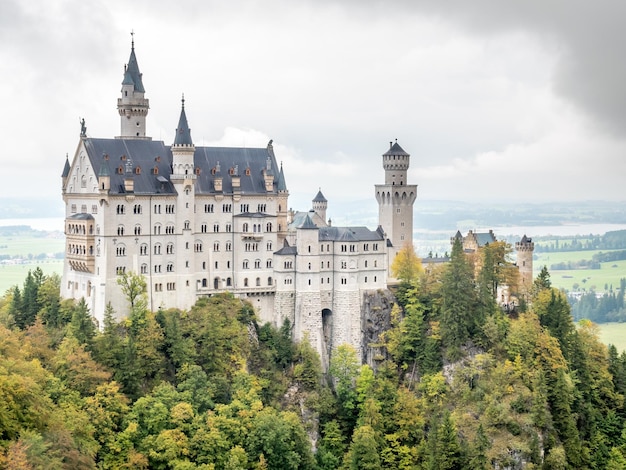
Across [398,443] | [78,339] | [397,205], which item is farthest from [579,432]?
[78,339]

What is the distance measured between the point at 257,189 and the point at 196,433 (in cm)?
2714

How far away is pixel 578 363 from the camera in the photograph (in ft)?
329

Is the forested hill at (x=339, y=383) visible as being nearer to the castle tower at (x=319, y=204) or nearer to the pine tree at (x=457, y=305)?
the pine tree at (x=457, y=305)

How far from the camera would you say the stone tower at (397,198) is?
110 m

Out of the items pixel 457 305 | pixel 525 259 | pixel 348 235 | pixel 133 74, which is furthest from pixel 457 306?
pixel 133 74

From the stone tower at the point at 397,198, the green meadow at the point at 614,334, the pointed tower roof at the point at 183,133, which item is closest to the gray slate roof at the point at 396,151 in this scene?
the stone tower at the point at 397,198

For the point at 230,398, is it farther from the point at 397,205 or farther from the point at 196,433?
the point at 397,205

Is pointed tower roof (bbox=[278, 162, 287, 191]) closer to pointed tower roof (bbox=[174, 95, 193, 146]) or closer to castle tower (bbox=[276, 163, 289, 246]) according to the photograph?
castle tower (bbox=[276, 163, 289, 246])

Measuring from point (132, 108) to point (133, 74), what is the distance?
12.0 ft

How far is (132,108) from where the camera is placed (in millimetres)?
101125

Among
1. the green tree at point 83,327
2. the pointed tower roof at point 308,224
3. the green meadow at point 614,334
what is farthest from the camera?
the green meadow at point 614,334

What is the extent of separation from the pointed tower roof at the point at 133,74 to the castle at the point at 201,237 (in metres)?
0.13

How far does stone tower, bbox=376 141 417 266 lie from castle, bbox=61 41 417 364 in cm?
393

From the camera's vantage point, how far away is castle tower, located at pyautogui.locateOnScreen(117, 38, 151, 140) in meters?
101
